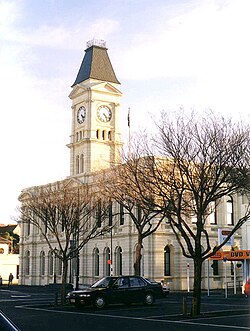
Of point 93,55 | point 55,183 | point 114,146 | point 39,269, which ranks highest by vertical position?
point 93,55

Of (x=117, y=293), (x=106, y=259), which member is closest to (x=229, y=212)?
(x=106, y=259)

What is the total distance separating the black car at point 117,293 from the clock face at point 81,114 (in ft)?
138

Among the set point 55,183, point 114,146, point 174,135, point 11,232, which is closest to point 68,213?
point 174,135

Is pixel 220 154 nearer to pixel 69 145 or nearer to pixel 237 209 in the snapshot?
pixel 237 209

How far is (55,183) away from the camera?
2443 inches

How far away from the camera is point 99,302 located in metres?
25.3

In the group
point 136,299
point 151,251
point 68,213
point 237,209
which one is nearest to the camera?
point 136,299

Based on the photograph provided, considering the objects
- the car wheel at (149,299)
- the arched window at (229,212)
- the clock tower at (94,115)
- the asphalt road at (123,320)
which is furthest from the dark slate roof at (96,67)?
the asphalt road at (123,320)

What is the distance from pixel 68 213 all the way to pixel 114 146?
26778mm

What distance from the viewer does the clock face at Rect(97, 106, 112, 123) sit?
6694 cm

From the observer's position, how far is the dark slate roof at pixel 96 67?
68375mm

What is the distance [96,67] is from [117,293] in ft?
153

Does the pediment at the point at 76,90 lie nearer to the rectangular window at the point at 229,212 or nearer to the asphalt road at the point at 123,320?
the rectangular window at the point at 229,212

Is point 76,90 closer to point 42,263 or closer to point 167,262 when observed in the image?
point 42,263
